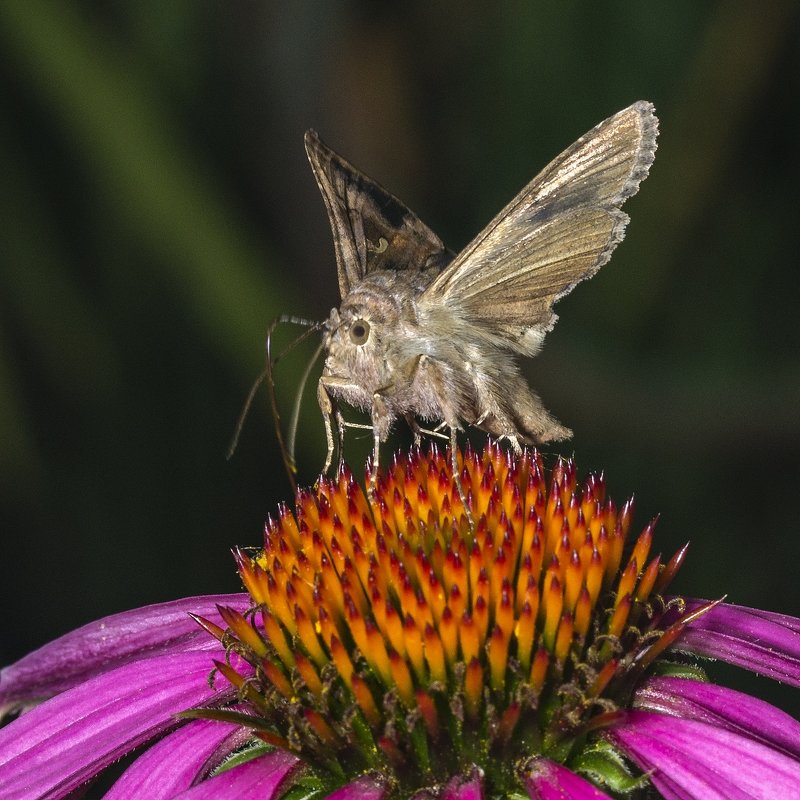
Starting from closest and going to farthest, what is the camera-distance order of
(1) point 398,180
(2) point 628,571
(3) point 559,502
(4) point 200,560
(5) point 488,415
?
(2) point 628,571 < (3) point 559,502 < (5) point 488,415 < (4) point 200,560 < (1) point 398,180

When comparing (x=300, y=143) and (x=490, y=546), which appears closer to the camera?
(x=490, y=546)

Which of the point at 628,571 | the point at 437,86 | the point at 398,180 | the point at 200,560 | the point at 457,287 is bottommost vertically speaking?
the point at 200,560

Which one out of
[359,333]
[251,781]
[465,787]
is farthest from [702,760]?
[359,333]

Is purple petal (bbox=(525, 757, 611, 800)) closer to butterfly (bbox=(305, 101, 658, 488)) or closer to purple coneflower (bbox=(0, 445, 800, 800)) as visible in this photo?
purple coneflower (bbox=(0, 445, 800, 800))

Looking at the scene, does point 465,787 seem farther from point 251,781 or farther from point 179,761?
point 179,761

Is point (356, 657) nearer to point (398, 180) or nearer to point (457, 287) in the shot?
point (457, 287)

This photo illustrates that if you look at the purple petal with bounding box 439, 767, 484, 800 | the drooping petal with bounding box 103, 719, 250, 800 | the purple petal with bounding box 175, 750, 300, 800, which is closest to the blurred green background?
the drooping petal with bounding box 103, 719, 250, 800

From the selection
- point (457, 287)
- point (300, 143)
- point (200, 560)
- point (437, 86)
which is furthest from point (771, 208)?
point (457, 287)
